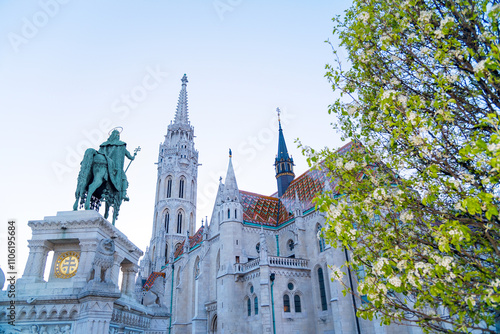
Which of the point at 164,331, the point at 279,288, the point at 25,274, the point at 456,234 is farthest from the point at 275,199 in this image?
the point at 456,234

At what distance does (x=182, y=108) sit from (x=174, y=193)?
1899 centimetres

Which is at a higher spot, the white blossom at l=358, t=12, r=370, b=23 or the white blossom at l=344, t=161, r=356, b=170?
the white blossom at l=358, t=12, r=370, b=23

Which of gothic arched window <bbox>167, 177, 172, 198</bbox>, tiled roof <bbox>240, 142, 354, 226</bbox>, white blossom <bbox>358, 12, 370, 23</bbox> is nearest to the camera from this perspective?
white blossom <bbox>358, 12, 370, 23</bbox>

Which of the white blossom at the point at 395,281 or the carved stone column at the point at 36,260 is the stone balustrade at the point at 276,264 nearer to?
the carved stone column at the point at 36,260

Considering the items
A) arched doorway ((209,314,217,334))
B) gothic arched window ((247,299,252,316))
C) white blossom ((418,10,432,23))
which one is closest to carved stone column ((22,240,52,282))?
white blossom ((418,10,432,23))

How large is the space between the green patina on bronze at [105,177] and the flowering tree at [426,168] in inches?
267

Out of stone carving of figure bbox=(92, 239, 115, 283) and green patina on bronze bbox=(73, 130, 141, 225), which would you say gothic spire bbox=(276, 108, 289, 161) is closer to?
green patina on bronze bbox=(73, 130, 141, 225)

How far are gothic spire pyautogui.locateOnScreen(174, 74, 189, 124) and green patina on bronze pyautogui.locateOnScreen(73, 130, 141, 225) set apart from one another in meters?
53.3

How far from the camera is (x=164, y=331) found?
37.7 ft

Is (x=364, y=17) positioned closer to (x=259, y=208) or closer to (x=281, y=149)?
(x=259, y=208)

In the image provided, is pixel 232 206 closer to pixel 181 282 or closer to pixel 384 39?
pixel 181 282

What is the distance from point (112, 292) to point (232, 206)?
2337 centimetres

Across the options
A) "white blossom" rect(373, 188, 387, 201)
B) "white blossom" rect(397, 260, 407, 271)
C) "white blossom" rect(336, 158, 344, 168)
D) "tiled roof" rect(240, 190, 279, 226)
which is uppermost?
"tiled roof" rect(240, 190, 279, 226)

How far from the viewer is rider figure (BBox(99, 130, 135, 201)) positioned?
1128 cm
